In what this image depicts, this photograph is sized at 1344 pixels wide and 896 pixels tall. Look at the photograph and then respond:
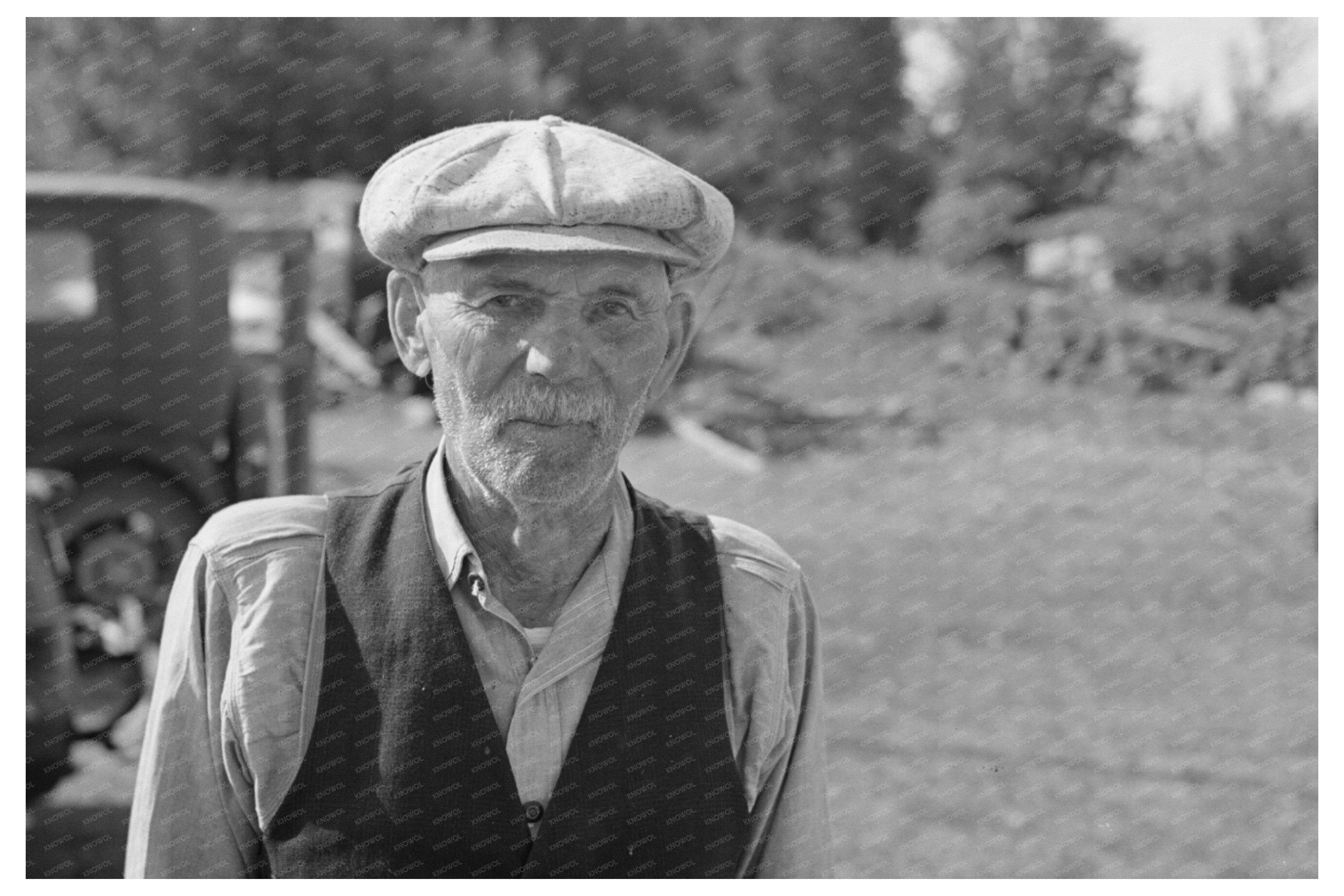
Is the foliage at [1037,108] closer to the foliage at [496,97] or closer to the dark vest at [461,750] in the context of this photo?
the foliage at [496,97]

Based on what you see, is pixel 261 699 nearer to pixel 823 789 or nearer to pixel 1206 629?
pixel 823 789

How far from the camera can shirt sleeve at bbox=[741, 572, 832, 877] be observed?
5.81 feet

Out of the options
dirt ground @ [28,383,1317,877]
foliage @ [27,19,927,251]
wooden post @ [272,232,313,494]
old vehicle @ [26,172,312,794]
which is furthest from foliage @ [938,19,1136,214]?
old vehicle @ [26,172,312,794]

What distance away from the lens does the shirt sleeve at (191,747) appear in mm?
1565

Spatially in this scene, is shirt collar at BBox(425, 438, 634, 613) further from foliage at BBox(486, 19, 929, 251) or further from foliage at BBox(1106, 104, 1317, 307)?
foliage at BBox(486, 19, 929, 251)

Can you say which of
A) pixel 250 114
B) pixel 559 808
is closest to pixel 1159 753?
pixel 559 808

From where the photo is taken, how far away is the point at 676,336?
5.55 ft

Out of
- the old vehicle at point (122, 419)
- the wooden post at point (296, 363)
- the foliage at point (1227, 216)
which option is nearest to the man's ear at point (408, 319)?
the old vehicle at point (122, 419)

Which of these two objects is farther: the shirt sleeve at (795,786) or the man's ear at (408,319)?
the shirt sleeve at (795,786)

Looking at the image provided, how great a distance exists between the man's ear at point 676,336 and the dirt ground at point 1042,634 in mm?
3186

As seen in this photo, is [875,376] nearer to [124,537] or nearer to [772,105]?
[772,105]

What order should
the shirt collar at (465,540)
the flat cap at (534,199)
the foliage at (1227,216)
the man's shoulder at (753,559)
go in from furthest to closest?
the foliage at (1227,216)
the man's shoulder at (753,559)
the shirt collar at (465,540)
the flat cap at (534,199)

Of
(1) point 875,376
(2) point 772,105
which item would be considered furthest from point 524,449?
(2) point 772,105

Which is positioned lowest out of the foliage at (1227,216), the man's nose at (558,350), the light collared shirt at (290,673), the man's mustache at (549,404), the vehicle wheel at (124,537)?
the foliage at (1227,216)
